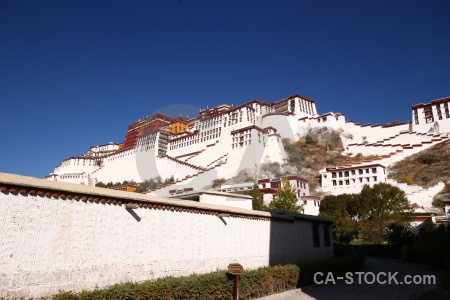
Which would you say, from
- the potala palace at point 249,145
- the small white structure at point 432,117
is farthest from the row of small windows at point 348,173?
the small white structure at point 432,117

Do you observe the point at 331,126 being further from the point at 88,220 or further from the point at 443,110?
the point at 88,220

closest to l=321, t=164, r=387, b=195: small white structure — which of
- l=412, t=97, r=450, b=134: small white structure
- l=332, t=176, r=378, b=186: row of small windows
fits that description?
l=332, t=176, r=378, b=186: row of small windows

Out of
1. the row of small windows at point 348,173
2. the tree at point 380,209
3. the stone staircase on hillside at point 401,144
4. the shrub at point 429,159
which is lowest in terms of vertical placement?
the tree at point 380,209

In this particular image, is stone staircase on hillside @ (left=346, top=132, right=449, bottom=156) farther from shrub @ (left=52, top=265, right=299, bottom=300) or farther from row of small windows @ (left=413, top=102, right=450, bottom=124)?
shrub @ (left=52, top=265, right=299, bottom=300)

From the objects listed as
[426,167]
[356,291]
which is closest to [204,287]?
[356,291]

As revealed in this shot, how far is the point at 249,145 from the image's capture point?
A: 61156mm

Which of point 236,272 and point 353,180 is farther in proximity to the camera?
point 353,180

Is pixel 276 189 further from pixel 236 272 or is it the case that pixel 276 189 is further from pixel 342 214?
pixel 236 272

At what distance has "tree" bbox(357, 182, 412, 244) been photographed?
35062 mm

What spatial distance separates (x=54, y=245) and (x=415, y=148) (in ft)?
216

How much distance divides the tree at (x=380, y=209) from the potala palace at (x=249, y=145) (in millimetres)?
5993

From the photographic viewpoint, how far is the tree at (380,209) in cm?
3506

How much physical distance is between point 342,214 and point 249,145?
23.0m

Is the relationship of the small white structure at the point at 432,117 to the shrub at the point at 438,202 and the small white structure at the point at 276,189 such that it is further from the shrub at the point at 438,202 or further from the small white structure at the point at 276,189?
the small white structure at the point at 276,189
